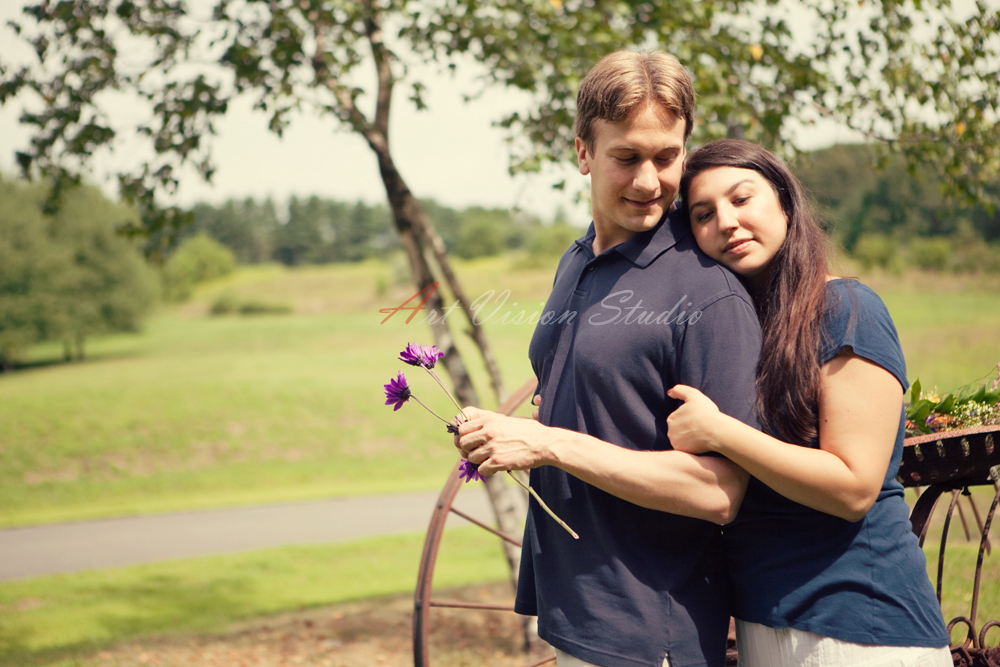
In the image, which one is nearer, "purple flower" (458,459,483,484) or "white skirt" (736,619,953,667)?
"white skirt" (736,619,953,667)

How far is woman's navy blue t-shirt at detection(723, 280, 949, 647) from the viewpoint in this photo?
4.37 feet

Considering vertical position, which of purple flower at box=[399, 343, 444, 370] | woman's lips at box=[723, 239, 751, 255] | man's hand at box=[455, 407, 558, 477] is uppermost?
woman's lips at box=[723, 239, 751, 255]

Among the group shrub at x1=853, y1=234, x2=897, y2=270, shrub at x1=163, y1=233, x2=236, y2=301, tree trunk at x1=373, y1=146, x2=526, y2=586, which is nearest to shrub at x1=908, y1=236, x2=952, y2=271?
shrub at x1=853, y1=234, x2=897, y2=270

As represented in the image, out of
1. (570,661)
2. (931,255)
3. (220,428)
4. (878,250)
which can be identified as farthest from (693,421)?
(931,255)

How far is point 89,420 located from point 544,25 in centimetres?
1878

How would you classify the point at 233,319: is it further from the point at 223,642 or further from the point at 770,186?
the point at 770,186

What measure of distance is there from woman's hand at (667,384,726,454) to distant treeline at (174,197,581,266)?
49.9 meters

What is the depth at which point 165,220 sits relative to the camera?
15.7ft

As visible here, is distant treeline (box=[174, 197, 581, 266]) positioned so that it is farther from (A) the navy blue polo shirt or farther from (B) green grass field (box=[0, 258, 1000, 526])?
(A) the navy blue polo shirt

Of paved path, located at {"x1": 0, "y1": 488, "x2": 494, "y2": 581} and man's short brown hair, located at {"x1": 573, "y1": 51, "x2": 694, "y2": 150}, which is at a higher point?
man's short brown hair, located at {"x1": 573, "y1": 51, "x2": 694, "y2": 150}

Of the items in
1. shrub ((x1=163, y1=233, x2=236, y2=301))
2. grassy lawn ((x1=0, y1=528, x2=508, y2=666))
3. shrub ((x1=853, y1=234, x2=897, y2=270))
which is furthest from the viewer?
shrub ((x1=163, y1=233, x2=236, y2=301))

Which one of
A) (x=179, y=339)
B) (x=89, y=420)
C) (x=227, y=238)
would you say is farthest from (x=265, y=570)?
(x=227, y=238)

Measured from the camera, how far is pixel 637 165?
57.6 inches

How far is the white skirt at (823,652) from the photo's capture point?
1.33 metres
